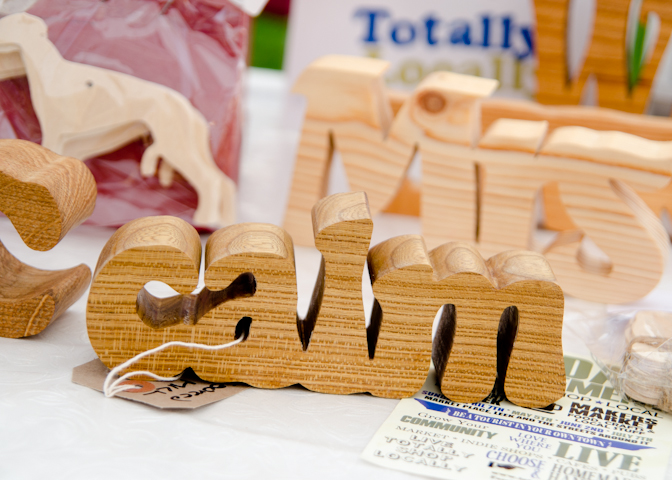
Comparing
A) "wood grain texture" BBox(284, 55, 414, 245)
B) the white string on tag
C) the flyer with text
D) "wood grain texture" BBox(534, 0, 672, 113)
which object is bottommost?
the flyer with text

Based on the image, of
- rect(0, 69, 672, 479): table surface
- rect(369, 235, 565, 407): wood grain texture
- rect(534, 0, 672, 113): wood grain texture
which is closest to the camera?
rect(0, 69, 672, 479): table surface

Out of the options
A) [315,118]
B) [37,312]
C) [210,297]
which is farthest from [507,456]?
[315,118]

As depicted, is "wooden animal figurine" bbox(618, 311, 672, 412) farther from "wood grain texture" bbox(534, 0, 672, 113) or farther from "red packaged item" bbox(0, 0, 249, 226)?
"wood grain texture" bbox(534, 0, 672, 113)

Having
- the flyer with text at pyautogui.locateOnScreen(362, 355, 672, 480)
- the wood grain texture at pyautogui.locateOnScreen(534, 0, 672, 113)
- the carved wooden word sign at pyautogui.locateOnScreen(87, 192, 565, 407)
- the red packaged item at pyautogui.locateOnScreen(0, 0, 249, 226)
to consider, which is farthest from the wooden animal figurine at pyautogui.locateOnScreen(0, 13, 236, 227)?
the wood grain texture at pyautogui.locateOnScreen(534, 0, 672, 113)

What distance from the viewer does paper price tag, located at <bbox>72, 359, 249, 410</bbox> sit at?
0.54 m

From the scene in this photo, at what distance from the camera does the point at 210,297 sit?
1.97 feet

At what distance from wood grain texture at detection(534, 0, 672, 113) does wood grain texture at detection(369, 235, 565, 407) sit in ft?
3.18

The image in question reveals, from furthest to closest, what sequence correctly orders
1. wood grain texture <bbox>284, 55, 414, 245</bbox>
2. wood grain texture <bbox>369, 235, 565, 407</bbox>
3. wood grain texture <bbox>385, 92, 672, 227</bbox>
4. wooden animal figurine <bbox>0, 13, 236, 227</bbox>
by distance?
wood grain texture <bbox>385, 92, 672, 227</bbox> < wood grain texture <bbox>284, 55, 414, 245</bbox> < wooden animal figurine <bbox>0, 13, 236, 227</bbox> < wood grain texture <bbox>369, 235, 565, 407</bbox>

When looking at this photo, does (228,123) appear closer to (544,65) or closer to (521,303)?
(521,303)

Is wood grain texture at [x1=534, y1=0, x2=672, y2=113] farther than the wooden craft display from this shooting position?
Yes

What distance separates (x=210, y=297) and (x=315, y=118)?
509 mm

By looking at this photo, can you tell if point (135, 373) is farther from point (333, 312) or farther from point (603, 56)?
point (603, 56)

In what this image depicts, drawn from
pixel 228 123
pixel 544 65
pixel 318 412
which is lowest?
pixel 318 412

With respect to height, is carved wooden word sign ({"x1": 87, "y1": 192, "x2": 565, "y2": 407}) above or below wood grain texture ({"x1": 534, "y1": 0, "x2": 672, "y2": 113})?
below
